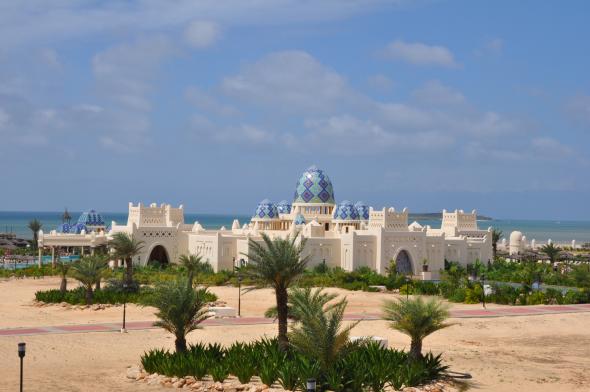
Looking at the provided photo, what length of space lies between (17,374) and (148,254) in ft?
101

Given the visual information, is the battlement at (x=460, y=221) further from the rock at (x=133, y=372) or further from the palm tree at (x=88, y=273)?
the rock at (x=133, y=372)

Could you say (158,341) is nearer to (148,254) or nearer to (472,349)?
(472,349)

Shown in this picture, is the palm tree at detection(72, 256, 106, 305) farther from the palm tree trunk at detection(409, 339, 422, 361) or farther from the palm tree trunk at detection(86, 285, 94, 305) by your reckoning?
the palm tree trunk at detection(409, 339, 422, 361)

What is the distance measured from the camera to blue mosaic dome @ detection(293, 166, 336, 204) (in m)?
55.1

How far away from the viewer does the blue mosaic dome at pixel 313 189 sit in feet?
181

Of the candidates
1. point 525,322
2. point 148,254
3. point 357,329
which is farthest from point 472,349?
point 148,254

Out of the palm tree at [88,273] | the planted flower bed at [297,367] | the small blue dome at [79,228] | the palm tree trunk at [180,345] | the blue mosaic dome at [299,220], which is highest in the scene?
the blue mosaic dome at [299,220]

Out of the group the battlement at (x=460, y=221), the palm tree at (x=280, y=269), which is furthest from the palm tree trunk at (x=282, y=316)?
the battlement at (x=460, y=221)

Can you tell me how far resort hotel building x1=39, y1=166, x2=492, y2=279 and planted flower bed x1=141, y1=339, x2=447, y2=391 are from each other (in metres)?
24.1

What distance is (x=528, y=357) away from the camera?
23297mm

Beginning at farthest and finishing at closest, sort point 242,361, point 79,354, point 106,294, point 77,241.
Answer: point 77,241, point 106,294, point 79,354, point 242,361

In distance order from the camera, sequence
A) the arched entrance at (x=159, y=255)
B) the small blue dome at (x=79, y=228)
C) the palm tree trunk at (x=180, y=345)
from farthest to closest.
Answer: the small blue dome at (x=79, y=228) < the arched entrance at (x=159, y=255) < the palm tree trunk at (x=180, y=345)

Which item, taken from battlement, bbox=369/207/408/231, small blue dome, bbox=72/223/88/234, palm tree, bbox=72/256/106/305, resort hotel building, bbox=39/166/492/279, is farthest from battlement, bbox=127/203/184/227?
palm tree, bbox=72/256/106/305

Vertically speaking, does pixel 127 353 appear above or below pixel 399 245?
below
